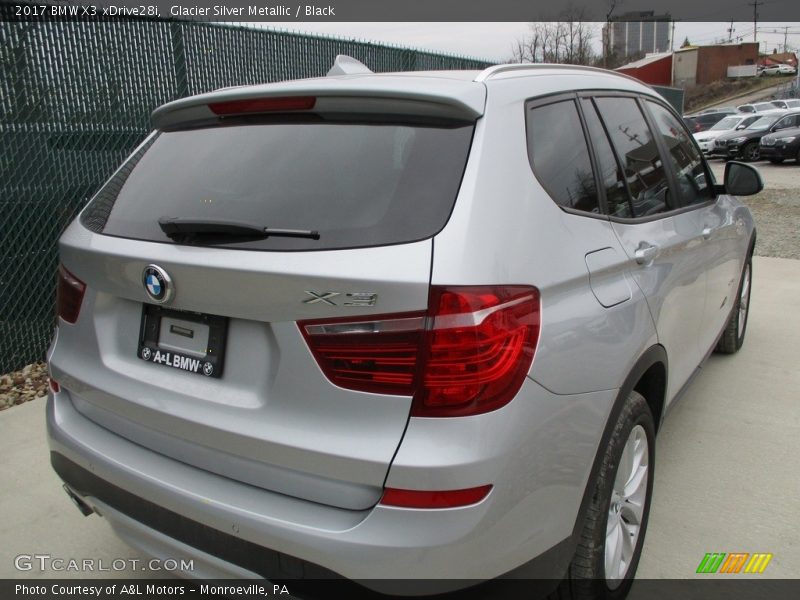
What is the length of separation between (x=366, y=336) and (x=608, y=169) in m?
1.28

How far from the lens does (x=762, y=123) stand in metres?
22.7

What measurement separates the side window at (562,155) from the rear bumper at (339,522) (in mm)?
606

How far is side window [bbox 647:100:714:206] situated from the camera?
3.09 meters

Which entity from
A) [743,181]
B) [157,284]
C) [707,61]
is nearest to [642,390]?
[743,181]

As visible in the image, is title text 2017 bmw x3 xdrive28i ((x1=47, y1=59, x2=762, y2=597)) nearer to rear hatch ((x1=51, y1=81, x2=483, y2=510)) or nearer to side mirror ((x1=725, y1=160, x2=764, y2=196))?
rear hatch ((x1=51, y1=81, x2=483, y2=510))

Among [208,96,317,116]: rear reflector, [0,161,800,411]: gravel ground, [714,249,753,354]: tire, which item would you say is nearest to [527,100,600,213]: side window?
[208,96,317,116]: rear reflector

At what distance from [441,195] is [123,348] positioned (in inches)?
42.8

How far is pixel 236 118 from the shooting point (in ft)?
6.93

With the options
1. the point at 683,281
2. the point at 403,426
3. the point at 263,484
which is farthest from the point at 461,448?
the point at 683,281

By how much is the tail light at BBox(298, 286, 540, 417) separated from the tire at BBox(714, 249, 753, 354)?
3.38 m

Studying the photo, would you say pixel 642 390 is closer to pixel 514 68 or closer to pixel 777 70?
pixel 514 68

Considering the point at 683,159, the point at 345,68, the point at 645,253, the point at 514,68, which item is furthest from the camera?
the point at 683,159

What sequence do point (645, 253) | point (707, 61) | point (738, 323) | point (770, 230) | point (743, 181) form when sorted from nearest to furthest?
1. point (645, 253)
2. point (743, 181)
3. point (738, 323)
4. point (770, 230)
5. point (707, 61)

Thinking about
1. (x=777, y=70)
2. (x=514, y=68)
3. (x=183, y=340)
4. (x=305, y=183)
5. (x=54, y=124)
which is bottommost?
(x=183, y=340)
